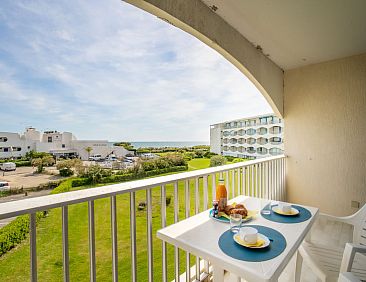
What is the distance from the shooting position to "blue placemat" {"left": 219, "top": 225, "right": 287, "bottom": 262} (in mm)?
963

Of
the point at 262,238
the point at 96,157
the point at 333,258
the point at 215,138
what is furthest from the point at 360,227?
the point at 215,138

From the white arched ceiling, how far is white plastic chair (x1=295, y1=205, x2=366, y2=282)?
200 cm

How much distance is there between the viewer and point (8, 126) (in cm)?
119

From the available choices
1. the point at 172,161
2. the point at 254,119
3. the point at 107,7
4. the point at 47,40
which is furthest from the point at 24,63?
the point at 254,119

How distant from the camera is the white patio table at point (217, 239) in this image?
88 centimetres

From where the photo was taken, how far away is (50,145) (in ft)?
4.42

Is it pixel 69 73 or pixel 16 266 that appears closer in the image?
pixel 16 266

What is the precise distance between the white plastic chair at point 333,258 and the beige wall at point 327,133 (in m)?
1.84

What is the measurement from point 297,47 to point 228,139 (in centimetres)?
170

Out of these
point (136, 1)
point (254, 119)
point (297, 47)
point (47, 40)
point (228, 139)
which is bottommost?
point (228, 139)

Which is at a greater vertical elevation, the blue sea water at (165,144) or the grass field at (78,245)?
the blue sea water at (165,144)

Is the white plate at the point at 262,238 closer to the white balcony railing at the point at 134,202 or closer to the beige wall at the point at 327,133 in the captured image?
the white balcony railing at the point at 134,202

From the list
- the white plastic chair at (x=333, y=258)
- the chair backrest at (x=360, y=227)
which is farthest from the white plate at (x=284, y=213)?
the chair backrest at (x=360, y=227)

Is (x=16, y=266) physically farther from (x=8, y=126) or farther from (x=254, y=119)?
(x=254, y=119)
